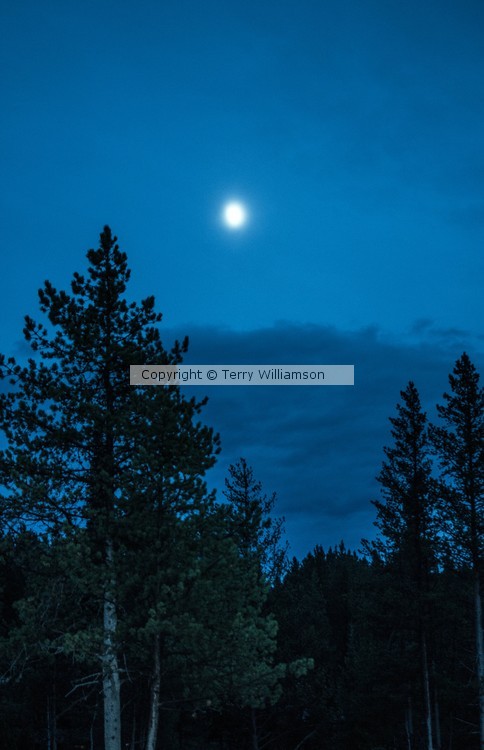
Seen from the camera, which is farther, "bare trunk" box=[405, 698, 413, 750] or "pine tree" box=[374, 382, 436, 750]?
"bare trunk" box=[405, 698, 413, 750]

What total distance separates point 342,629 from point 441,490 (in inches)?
2052

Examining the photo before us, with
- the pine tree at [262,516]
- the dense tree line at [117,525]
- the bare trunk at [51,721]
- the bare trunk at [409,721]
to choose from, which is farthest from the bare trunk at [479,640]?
the bare trunk at [51,721]

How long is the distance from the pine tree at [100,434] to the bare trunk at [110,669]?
0.03 m

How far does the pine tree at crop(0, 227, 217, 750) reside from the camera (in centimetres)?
1534

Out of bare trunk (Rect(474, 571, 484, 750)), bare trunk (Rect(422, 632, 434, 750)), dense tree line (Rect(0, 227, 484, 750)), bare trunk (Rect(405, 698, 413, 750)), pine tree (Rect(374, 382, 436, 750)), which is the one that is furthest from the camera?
bare trunk (Rect(405, 698, 413, 750))

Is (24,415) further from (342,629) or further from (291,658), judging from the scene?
(342,629)

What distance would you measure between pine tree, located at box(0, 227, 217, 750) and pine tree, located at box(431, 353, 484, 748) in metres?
12.5

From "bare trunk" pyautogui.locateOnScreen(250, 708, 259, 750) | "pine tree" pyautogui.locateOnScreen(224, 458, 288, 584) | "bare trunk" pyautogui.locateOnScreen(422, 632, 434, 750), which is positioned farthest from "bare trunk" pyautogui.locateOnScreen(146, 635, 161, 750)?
"bare trunk" pyautogui.locateOnScreen(250, 708, 259, 750)

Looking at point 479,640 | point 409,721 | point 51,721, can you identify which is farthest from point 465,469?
point 51,721

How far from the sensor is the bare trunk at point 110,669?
15.2 metres

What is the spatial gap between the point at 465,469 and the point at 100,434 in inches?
571

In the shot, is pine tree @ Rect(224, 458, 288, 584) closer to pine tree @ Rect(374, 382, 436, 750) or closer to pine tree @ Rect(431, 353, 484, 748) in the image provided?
pine tree @ Rect(374, 382, 436, 750)
